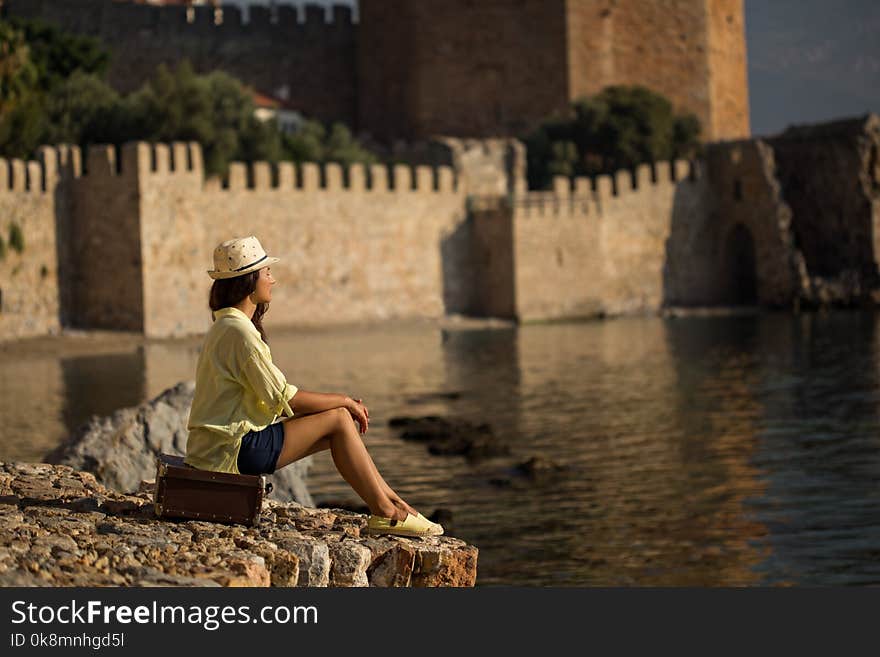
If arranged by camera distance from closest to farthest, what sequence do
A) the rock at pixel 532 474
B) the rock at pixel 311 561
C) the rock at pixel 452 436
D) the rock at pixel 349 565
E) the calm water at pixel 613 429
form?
the rock at pixel 311 561 < the rock at pixel 349 565 < the calm water at pixel 613 429 < the rock at pixel 532 474 < the rock at pixel 452 436

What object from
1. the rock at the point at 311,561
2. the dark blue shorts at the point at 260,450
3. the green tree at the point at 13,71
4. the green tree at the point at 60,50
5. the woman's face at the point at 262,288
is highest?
the green tree at the point at 60,50

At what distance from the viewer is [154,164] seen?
26.6 m

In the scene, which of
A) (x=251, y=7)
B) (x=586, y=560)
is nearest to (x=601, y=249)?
(x=251, y=7)

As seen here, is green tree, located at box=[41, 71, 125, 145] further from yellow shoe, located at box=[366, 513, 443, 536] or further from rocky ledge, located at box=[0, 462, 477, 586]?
yellow shoe, located at box=[366, 513, 443, 536]

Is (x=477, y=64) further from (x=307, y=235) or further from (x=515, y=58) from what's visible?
(x=307, y=235)

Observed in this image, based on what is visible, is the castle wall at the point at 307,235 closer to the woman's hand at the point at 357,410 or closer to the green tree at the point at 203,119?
the green tree at the point at 203,119

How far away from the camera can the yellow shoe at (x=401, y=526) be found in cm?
664

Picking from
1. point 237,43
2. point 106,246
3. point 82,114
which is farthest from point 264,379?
point 237,43

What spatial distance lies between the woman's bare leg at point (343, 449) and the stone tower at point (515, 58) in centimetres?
3148

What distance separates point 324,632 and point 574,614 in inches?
36.5

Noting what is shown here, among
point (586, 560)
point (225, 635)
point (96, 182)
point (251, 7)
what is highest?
point (251, 7)

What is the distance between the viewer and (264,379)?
6484 millimetres

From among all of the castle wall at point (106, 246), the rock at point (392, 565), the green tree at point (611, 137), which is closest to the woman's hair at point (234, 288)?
the rock at point (392, 565)

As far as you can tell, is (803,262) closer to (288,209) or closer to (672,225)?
(672,225)
